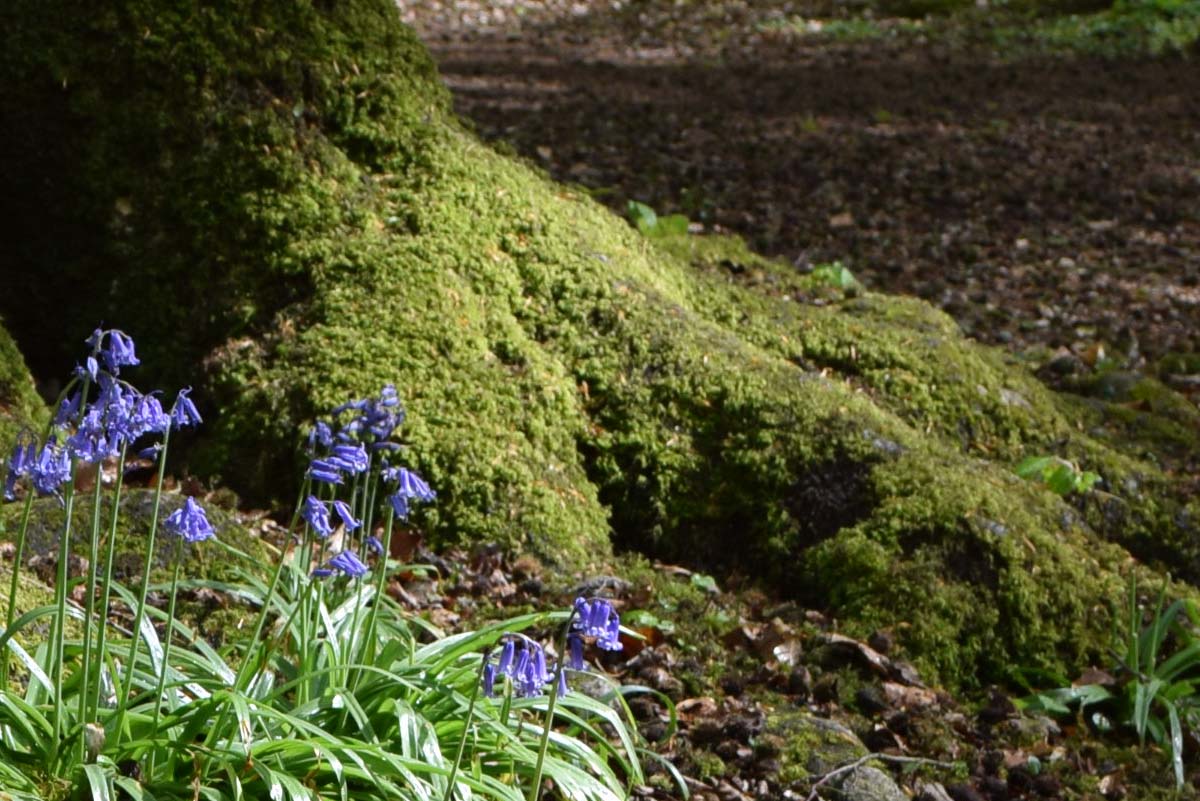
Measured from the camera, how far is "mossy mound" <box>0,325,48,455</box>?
4406 millimetres

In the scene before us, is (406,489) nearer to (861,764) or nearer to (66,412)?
(66,412)

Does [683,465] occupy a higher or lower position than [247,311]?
lower

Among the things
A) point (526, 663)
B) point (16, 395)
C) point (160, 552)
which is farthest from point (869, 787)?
point (16, 395)

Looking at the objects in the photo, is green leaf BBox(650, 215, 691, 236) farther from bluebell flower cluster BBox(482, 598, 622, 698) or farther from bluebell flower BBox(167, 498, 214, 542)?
bluebell flower BBox(167, 498, 214, 542)

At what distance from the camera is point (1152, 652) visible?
416 cm

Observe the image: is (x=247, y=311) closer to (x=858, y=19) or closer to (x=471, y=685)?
(x=471, y=685)

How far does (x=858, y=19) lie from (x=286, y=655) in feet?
59.1

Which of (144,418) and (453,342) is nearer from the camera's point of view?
(144,418)

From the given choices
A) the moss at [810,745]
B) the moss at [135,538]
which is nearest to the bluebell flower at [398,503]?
the moss at [135,538]

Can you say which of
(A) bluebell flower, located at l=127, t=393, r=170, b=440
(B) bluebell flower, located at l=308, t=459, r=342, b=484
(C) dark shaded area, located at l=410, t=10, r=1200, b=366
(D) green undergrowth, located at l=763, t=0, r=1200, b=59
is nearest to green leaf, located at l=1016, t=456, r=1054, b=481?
(C) dark shaded area, located at l=410, t=10, r=1200, b=366

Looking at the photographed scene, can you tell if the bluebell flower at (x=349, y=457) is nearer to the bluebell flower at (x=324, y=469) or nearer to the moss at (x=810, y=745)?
the bluebell flower at (x=324, y=469)

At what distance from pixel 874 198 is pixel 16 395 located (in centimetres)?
718

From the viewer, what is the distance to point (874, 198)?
1025 cm

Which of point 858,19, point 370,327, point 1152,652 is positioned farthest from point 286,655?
point 858,19
